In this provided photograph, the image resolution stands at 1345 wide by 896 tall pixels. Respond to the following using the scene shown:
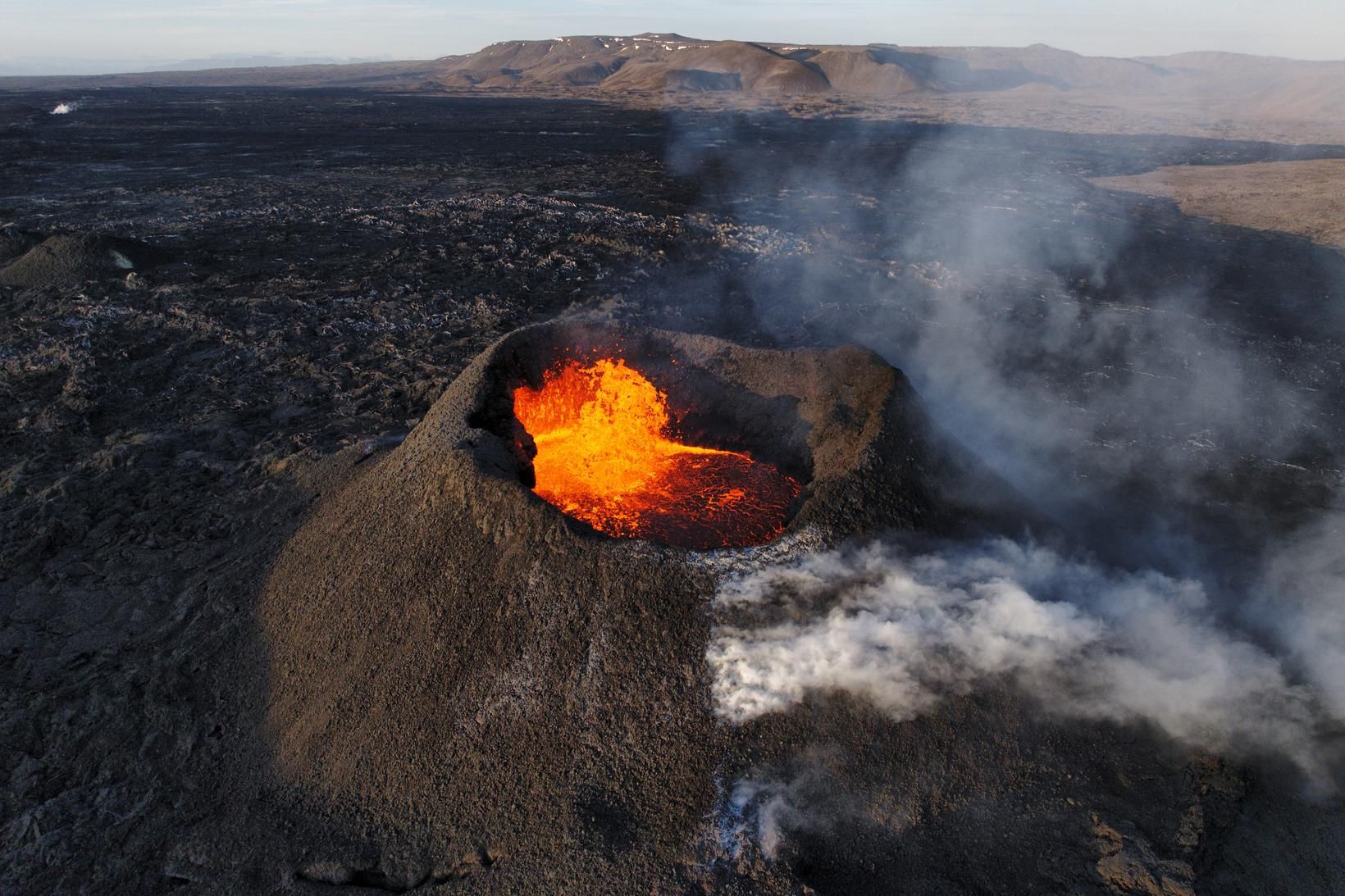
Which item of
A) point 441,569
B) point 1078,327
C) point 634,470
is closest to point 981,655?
point 634,470

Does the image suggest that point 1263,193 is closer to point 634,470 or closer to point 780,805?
point 634,470

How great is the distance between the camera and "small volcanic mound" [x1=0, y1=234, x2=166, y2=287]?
1619 cm

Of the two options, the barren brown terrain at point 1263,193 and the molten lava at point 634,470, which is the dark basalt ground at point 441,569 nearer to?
the molten lava at point 634,470

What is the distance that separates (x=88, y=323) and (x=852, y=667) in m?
15.9

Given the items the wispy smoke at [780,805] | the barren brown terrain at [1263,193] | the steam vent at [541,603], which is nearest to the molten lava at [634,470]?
the steam vent at [541,603]

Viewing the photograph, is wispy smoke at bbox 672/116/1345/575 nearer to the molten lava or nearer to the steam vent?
the steam vent

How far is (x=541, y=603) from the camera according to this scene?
→ 5.79 meters

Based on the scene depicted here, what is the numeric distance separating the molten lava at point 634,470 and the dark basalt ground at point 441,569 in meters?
1.58

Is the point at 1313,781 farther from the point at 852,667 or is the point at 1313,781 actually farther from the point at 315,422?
the point at 315,422

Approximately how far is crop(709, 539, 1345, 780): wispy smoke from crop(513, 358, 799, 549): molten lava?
1.30m

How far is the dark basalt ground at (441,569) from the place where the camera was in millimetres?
4824

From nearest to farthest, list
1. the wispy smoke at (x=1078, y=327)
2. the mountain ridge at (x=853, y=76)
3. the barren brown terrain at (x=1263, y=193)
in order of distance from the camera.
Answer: the wispy smoke at (x=1078, y=327) < the barren brown terrain at (x=1263, y=193) < the mountain ridge at (x=853, y=76)

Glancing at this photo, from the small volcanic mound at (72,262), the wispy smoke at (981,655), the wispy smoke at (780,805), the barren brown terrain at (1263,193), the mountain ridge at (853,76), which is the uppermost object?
the mountain ridge at (853,76)

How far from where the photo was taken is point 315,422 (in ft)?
36.8
